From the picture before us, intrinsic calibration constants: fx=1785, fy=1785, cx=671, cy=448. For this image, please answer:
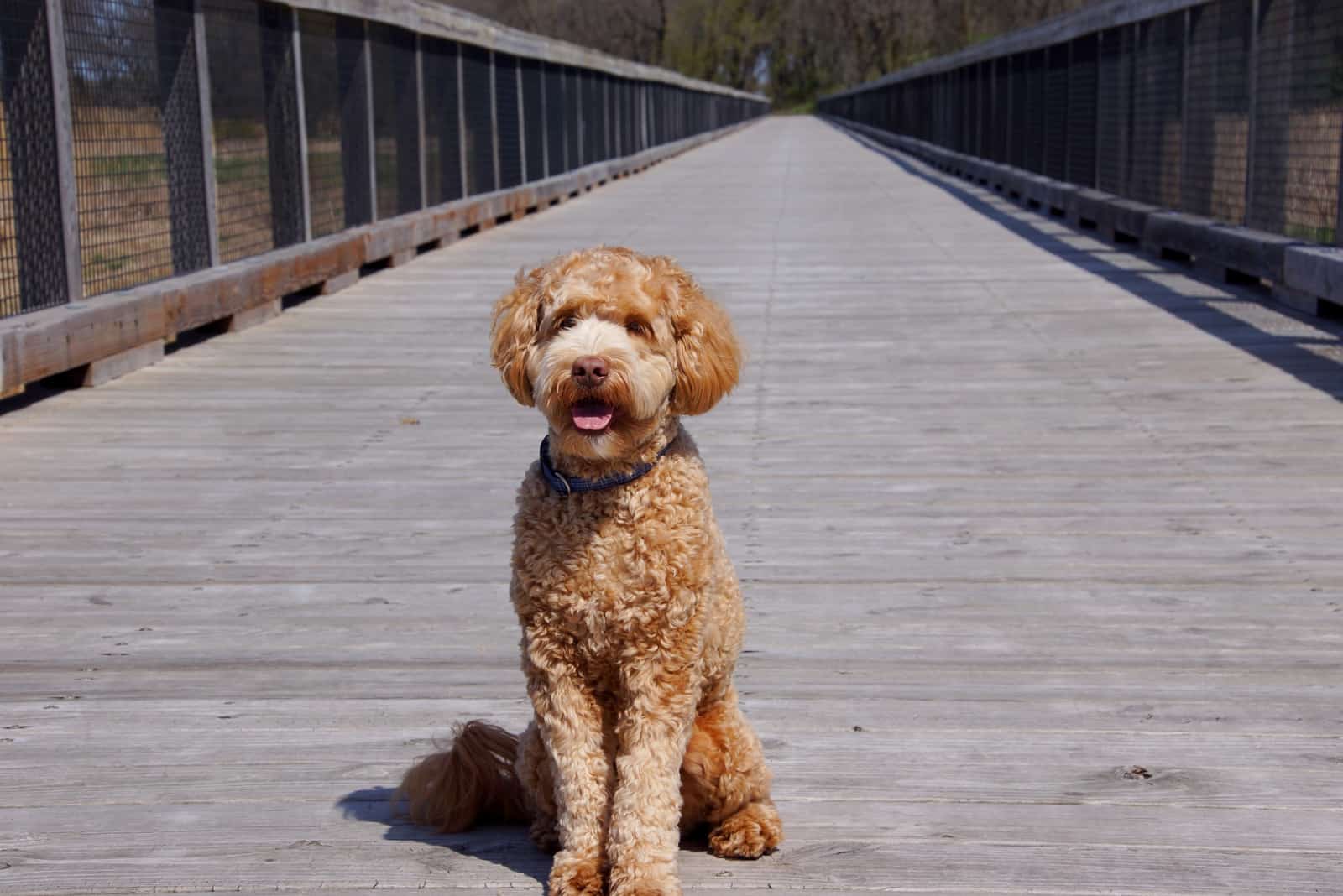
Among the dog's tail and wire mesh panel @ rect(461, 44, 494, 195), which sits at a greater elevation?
wire mesh panel @ rect(461, 44, 494, 195)

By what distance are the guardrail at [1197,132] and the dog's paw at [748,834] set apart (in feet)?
22.8

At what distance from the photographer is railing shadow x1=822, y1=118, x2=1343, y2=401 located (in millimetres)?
8500

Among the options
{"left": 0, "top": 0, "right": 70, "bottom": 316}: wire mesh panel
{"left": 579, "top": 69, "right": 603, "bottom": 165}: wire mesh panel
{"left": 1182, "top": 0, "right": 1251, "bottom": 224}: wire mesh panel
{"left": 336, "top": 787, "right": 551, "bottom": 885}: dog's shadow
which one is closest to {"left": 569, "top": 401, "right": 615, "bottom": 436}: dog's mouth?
{"left": 336, "top": 787, "right": 551, "bottom": 885}: dog's shadow

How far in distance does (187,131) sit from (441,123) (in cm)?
682

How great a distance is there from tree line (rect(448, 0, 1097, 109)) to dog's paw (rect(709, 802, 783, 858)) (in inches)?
3149

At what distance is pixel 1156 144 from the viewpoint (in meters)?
14.5

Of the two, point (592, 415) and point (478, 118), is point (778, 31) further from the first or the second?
point (592, 415)

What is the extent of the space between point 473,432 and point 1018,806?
428 centimetres

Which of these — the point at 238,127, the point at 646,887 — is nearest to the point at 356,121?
the point at 238,127

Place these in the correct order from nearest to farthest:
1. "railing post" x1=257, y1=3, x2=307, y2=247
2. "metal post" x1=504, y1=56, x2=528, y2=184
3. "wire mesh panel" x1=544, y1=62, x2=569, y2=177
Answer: "railing post" x1=257, y1=3, x2=307, y2=247 → "metal post" x1=504, y1=56, x2=528, y2=184 → "wire mesh panel" x1=544, y1=62, x2=569, y2=177

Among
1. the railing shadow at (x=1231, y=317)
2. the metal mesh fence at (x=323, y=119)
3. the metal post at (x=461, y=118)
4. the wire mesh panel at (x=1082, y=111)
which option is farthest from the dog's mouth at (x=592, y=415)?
the wire mesh panel at (x=1082, y=111)

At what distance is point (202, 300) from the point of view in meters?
9.43

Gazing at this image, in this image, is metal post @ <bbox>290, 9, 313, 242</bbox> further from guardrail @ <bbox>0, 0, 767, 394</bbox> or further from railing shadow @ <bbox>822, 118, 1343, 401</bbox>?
railing shadow @ <bbox>822, 118, 1343, 401</bbox>

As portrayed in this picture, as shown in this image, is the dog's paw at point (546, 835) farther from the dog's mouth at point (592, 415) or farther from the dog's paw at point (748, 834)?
the dog's mouth at point (592, 415)
